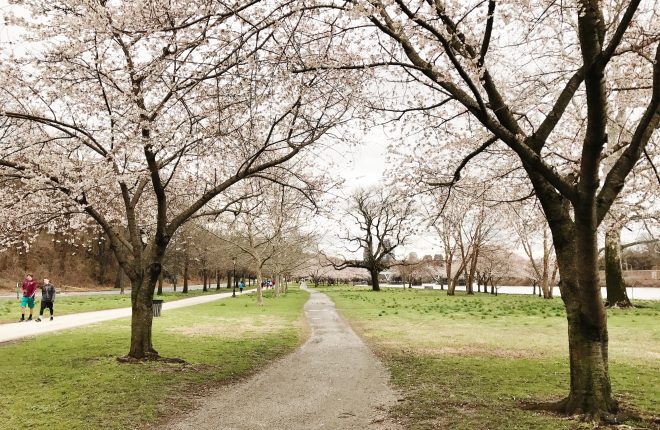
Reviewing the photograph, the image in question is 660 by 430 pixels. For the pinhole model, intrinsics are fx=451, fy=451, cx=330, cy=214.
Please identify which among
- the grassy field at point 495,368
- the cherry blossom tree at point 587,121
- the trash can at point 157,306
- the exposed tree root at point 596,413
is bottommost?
the grassy field at point 495,368

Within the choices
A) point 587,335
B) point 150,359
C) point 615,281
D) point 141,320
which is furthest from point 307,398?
point 615,281

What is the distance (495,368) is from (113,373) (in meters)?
7.78

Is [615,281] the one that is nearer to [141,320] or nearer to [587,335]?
[587,335]

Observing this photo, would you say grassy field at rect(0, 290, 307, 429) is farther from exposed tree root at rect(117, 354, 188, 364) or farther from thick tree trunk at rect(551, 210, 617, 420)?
thick tree trunk at rect(551, 210, 617, 420)

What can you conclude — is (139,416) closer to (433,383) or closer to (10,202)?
(433,383)

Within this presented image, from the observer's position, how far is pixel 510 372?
9219 millimetres

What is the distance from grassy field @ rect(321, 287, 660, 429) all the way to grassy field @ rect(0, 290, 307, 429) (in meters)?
3.45

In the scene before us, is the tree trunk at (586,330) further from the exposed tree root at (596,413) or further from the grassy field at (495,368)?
the grassy field at (495,368)

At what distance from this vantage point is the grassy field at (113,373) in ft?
21.1

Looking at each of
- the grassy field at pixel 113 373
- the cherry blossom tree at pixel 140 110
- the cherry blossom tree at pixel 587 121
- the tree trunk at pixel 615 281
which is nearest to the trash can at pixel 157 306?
the grassy field at pixel 113 373

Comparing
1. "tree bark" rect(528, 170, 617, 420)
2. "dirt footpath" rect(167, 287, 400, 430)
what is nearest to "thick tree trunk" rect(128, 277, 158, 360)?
"dirt footpath" rect(167, 287, 400, 430)

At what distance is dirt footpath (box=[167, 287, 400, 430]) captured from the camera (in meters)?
6.14

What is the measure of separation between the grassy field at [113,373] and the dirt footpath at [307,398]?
23.1 inches

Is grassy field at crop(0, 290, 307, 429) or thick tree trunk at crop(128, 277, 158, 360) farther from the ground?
thick tree trunk at crop(128, 277, 158, 360)
